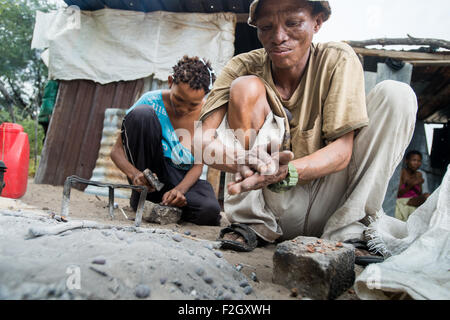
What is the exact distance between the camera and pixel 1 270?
844 mm

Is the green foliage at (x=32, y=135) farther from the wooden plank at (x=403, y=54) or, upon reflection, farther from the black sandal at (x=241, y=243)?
the black sandal at (x=241, y=243)

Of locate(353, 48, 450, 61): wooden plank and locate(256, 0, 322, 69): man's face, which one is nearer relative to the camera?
locate(256, 0, 322, 69): man's face

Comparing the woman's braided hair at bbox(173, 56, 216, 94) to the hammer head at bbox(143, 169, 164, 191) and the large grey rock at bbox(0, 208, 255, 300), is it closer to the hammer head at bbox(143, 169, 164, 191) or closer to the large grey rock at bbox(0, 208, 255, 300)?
the hammer head at bbox(143, 169, 164, 191)

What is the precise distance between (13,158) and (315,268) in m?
2.92

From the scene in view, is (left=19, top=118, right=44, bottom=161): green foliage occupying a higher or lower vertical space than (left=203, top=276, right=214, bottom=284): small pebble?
lower

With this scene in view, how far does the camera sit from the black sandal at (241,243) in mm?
1654

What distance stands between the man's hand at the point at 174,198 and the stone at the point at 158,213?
8cm

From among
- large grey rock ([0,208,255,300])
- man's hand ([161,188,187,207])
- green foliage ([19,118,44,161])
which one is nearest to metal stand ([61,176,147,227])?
man's hand ([161,188,187,207])

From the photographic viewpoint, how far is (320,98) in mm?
1789

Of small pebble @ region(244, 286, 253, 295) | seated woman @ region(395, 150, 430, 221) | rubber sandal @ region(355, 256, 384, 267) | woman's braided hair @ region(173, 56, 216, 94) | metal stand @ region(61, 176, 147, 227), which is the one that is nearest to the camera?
small pebble @ region(244, 286, 253, 295)

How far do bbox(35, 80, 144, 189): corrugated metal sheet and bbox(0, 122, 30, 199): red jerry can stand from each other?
165cm

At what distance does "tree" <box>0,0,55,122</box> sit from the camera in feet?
32.3
